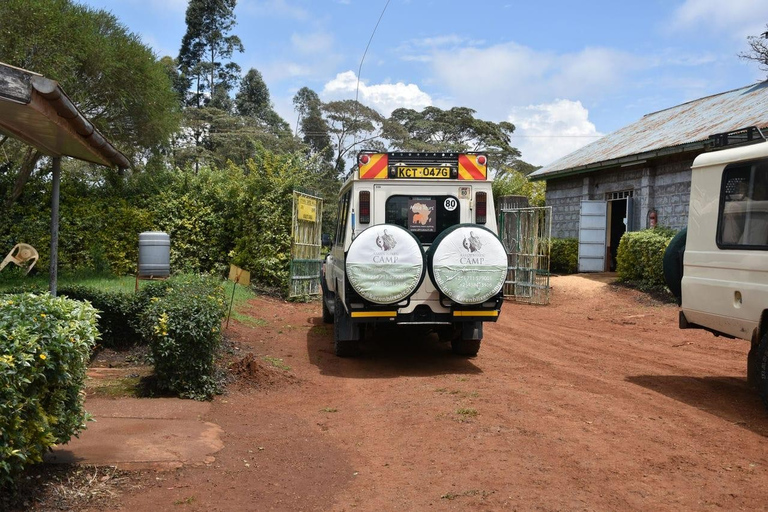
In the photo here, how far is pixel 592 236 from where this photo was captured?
20.4 m

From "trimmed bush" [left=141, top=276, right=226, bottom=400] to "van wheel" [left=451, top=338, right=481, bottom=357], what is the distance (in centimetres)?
360

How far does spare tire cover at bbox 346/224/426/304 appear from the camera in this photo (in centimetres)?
780

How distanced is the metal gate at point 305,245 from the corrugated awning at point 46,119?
680 cm

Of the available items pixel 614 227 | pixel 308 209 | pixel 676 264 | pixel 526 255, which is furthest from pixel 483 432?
pixel 614 227

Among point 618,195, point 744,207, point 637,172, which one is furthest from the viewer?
point 618,195

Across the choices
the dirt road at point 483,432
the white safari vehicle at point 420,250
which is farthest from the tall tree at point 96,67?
the white safari vehicle at point 420,250

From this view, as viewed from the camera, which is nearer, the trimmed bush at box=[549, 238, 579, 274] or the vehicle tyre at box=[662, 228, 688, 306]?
the vehicle tyre at box=[662, 228, 688, 306]

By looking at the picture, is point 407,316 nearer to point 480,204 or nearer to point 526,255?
point 480,204

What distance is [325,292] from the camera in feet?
38.7

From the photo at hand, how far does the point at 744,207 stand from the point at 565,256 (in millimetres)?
14846

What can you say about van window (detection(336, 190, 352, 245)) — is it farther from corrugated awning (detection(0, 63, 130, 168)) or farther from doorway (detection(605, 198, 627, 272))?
doorway (detection(605, 198, 627, 272))

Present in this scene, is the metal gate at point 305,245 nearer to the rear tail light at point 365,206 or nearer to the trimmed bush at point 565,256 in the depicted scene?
the rear tail light at point 365,206

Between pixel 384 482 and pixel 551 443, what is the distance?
1460 mm

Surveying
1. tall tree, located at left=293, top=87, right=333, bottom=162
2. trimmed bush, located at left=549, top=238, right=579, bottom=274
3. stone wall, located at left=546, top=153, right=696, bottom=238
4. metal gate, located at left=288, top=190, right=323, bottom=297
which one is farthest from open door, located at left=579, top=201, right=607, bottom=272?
tall tree, located at left=293, top=87, right=333, bottom=162
